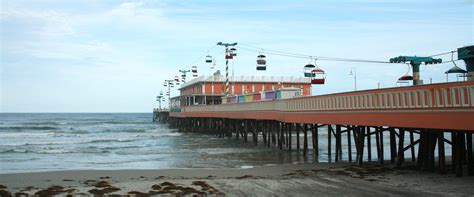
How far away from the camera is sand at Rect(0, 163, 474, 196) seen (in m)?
13.6

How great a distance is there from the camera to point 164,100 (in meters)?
117

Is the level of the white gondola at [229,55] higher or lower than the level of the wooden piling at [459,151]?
higher

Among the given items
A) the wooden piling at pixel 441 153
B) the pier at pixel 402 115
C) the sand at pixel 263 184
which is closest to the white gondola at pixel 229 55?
the pier at pixel 402 115

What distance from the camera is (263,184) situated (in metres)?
15.1

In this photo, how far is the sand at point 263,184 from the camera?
44.6 ft

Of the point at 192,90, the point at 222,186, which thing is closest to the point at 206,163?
the point at 222,186

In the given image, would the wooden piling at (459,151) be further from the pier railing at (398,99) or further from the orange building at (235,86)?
the orange building at (235,86)

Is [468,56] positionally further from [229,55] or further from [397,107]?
[229,55]

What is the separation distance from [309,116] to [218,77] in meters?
40.4

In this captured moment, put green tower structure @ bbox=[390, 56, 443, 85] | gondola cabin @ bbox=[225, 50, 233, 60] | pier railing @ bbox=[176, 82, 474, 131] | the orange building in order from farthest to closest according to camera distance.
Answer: the orange building < gondola cabin @ bbox=[225, 50, 233, 60] < green tower structure @ bbox=[390, 56, 443, 85] < pier railing @ bbox=[176, 82, 474, 131]

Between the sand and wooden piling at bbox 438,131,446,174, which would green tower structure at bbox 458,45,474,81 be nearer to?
wooden piling at bbox 438,131,446,174

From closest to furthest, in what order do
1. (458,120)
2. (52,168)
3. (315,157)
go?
1. (458,120)
2. (52,168)
3. (315,157)

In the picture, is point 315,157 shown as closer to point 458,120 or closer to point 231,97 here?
point 458,120

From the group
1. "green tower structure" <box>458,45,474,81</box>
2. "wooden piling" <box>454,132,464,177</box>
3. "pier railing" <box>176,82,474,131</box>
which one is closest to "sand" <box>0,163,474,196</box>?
"wooden piling" <box>454,132,464,177</box>
